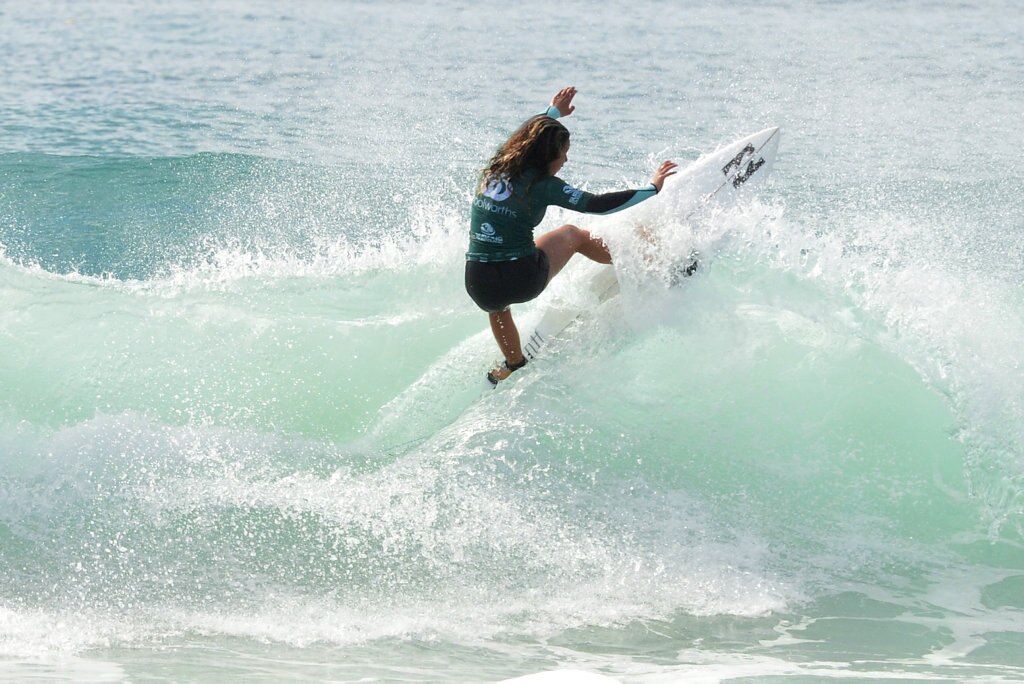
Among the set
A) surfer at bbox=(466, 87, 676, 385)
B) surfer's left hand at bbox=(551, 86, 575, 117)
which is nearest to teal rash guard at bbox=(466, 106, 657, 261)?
surfer at bbox=(466, 87, 676, 385)

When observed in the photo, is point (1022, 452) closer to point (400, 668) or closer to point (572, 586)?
point (572, 586)

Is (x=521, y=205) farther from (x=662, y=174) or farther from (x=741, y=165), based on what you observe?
(x=741, y=165)

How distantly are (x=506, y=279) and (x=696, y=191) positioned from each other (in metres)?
1.50

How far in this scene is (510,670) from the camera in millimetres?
4301

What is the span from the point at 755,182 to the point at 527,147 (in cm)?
198

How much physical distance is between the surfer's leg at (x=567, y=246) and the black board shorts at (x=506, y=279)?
0.12 m

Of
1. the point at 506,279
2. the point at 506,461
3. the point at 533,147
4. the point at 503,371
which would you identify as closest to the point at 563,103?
the point at 533,147

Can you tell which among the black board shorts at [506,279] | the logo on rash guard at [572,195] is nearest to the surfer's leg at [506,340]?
the black board shorts at [506,279]

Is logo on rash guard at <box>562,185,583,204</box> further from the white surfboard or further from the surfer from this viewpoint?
the white surfboard

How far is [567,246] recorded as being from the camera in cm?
571

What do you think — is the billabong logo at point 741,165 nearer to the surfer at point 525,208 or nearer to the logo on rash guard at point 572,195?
the surfer at point 525,208

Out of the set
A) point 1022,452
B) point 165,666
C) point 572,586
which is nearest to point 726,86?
point 1022,452

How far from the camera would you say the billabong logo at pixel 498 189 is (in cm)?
511

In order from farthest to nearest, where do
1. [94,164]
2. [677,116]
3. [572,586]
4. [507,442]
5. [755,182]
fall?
1. [677,116]
2. [94,164]
3. [755,182]
4. [507,442]
5. [572,586]
